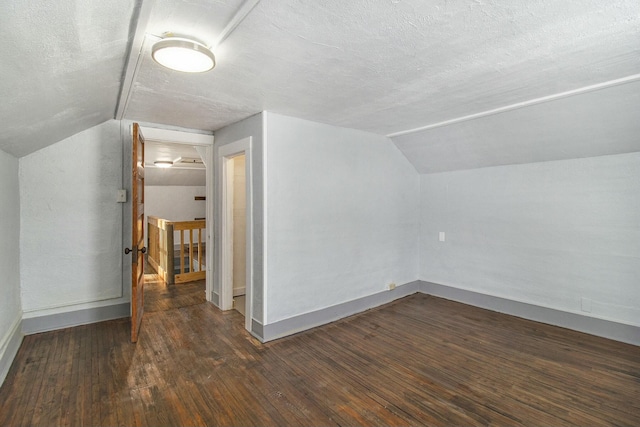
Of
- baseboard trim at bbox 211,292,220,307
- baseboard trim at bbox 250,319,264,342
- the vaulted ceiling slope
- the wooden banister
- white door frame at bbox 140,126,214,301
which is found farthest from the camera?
the wooden banister

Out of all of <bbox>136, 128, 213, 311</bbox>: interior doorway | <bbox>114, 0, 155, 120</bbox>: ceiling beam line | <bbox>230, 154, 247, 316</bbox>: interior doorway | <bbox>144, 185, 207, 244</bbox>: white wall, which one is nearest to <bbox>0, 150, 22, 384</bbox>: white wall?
<bbox>114, 0, 155, 120</bbox>: ceiling beam line

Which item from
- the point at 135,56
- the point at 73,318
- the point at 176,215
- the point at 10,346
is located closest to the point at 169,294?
the point at 73,318

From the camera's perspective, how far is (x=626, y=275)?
318 cm

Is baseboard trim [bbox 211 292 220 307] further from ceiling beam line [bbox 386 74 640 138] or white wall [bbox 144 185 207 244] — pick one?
white wall [bbox 144 185 207 244]

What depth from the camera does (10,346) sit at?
266 cm

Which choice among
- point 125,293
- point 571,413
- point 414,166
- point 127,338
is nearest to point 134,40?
point 127,338

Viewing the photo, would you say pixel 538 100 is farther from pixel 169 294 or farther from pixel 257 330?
pixel 169 294

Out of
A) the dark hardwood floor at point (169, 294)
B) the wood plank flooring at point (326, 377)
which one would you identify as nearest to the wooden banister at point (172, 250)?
the dark hardwood floor at point (169, 294)

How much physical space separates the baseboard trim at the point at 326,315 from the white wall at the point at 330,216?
0.06m

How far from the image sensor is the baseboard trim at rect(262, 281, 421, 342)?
320cm

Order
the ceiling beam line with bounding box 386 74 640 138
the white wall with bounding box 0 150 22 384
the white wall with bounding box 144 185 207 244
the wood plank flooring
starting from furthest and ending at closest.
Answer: the white wall with bounding box 144 185 207 244 → the white wall with bounding box 0 150 22 384 → the ceiling beam line with bounding box 386 74 640 138 → the wood plank flooring

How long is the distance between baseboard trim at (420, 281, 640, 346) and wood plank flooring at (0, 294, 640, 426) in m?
0.13

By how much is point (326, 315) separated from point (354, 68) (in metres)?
2.62

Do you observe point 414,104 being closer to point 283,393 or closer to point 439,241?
point 439,241
